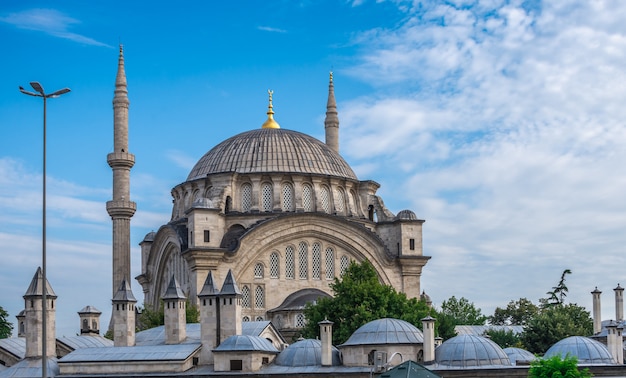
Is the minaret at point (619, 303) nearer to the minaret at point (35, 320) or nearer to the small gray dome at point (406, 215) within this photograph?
the small gray dome at point (406, 215)

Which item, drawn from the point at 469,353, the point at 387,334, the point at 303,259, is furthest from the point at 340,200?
the point at 469,353

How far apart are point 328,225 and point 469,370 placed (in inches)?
733

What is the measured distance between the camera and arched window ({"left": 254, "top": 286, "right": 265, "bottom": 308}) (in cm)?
4859

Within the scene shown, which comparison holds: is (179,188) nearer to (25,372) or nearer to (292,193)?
(292,193)

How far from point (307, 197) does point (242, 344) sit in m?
18.0

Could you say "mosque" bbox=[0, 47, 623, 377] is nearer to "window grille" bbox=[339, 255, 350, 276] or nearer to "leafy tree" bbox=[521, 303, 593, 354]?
"window grille" bbox=[339, 255, 350, 276]

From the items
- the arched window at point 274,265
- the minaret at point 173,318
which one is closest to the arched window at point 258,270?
the arched window at point 274,265

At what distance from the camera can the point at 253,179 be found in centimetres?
5131

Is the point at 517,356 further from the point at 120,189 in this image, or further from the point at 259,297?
the point at 120,189

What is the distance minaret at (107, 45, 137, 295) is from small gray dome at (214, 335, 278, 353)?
17225 mm

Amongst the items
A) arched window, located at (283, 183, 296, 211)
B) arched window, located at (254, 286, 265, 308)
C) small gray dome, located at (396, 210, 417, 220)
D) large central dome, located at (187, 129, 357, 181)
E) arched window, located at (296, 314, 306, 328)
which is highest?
large central dome, located at (187, 129, 357, 181)

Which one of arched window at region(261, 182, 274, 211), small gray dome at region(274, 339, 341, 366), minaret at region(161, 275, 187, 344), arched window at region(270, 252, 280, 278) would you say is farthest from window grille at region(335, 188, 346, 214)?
small gray dome at region(274, 339, 341, 366)

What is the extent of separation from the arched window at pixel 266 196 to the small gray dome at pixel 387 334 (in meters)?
16.9

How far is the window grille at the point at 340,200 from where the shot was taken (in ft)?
173
